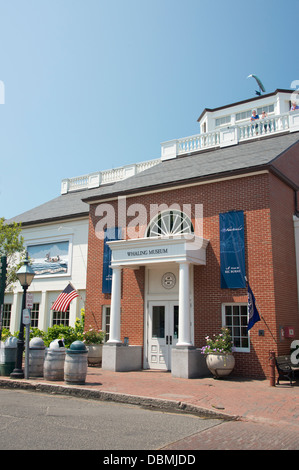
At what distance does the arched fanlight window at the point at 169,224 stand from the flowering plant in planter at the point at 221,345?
423 cm

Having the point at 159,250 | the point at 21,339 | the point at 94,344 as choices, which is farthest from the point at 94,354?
the point at 159,250

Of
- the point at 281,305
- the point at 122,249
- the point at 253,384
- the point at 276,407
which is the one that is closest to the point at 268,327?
the point at 281,305

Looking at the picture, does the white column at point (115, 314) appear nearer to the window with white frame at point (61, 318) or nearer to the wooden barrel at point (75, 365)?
the wooden barrel at point (75, 365)

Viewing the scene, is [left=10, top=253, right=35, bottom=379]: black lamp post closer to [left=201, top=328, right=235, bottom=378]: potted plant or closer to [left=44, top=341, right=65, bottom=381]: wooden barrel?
[left=44, top=341, right=65, bottom=381]: wooden barrel

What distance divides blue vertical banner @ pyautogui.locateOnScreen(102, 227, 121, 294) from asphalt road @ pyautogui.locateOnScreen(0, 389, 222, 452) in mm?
8428

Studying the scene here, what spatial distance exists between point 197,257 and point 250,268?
72.3 inches

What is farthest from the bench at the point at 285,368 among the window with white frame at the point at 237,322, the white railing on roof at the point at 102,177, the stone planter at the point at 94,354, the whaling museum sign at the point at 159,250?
the white railing on roof at the point at 102,177

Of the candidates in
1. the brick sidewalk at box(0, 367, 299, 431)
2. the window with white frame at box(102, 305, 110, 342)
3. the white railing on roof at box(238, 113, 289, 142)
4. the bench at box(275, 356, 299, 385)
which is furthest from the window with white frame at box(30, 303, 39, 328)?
the bench at box(275, 356, 299, 385)

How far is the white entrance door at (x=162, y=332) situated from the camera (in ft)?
52.6

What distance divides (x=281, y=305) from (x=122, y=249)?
6.05m

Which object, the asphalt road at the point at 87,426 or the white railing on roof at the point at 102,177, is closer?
the asphalt road at the point at 87,426

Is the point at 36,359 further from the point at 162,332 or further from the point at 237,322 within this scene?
the point at 237,322

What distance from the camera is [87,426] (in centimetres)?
709
